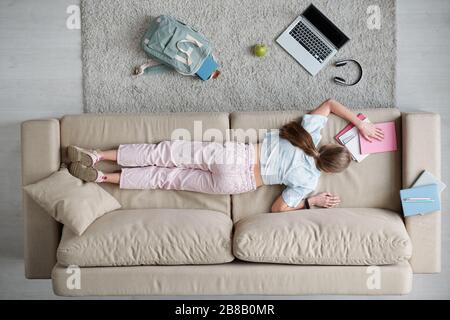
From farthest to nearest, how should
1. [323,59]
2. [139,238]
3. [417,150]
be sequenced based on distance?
[323,59]
[417,150]
[139,238]

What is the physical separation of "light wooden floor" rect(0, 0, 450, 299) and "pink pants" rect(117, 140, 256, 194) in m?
0.67

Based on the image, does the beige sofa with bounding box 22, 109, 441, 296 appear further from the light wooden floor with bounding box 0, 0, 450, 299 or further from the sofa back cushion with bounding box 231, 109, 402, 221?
the light wooden floor with bounding box 0, 0, 450, 299

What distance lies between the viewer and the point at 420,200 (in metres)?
2.52

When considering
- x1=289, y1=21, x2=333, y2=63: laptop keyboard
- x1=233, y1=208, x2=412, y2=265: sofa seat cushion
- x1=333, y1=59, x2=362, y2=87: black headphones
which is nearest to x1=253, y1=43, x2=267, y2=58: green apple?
x1=289, y1=21, x2=333, y2=63: laptop keyboard

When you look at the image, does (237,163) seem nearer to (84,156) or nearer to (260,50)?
(260,50)

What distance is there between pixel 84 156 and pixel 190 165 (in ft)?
1.96

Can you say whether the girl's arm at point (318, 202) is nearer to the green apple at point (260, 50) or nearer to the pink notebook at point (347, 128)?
the pink notebook at point (347, 128)

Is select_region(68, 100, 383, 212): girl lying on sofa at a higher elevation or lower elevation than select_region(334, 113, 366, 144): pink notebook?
lower

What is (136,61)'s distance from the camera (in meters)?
2.89

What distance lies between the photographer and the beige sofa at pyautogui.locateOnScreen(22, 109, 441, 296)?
2.37 m

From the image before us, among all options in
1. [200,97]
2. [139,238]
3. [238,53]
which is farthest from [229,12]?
[139,238]

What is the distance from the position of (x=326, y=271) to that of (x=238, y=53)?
145cm

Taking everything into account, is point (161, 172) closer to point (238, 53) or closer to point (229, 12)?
point (238, 53)

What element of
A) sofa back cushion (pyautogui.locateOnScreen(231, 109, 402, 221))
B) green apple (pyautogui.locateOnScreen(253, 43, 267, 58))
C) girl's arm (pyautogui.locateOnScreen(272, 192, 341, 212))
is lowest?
girl's arm (pyautogui.locateOnScreen(272, 192, 341, 212))
